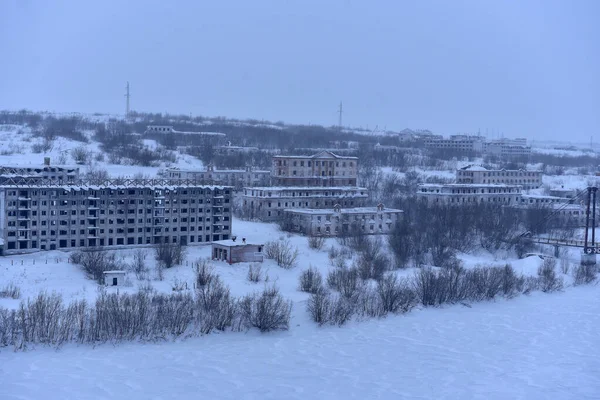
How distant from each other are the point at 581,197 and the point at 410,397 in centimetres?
1721

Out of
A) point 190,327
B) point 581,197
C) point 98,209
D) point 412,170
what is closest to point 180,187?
point 98,209

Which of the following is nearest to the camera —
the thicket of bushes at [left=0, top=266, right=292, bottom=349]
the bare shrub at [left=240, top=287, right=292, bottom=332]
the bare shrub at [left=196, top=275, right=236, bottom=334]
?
the thicket of bushes at [left=0, top=266, right=292, bottom=349]

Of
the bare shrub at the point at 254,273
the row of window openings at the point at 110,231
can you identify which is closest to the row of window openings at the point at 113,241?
the row of window openings at the point at 110,231

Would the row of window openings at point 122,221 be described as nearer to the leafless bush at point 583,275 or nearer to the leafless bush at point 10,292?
the leafless bush at point 10,292

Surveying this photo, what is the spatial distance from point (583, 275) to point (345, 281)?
458cm

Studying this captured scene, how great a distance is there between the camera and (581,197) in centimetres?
2362

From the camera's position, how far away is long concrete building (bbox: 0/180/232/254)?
14.3m

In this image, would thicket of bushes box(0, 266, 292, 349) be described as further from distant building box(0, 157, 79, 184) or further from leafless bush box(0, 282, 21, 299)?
distant building box(0, 157, 79, 184)

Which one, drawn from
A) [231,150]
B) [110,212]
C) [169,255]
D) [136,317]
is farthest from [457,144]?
[136,317]

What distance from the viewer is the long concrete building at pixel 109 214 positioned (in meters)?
14.3

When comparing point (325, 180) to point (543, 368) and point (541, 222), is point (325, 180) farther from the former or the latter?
point (543, 368)

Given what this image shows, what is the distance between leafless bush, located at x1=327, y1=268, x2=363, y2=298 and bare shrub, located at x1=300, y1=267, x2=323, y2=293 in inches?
6.9

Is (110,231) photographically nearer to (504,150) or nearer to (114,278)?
(114,278)

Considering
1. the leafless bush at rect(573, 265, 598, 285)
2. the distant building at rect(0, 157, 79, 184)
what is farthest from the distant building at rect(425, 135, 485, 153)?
the leafless bush at rect(573, 265, 598, 285)
